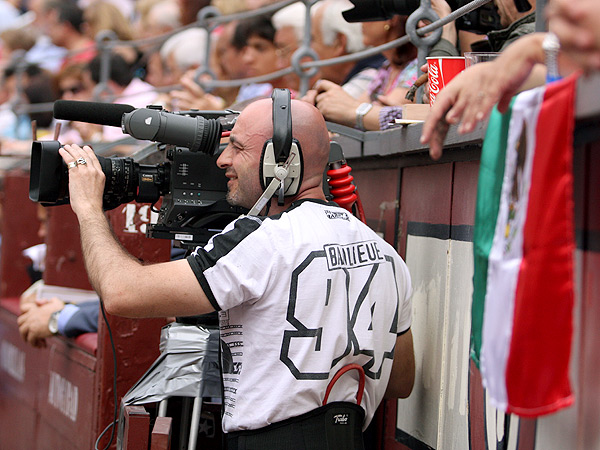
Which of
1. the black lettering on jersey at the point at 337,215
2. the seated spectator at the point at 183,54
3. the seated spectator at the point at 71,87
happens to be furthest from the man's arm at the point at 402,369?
the seated spectator at the point at 71,87

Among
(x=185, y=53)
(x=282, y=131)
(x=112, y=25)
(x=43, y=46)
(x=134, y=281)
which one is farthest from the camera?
(x=43, y=46)

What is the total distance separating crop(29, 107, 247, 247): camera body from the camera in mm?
2479

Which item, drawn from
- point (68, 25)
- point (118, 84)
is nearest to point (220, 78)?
point (118, 84)

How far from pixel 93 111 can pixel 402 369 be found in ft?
3.99

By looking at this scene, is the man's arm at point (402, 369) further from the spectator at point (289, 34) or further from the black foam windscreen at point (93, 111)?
the spectator at point (289, 34)

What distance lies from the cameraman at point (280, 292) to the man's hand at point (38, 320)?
191cm

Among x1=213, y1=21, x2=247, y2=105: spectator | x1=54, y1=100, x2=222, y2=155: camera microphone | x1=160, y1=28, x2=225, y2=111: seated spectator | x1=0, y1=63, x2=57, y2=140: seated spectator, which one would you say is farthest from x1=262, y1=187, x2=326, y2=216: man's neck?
x1=0, y1=63, x2=57, y2=140: seated spectator

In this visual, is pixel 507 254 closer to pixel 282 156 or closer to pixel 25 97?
pixel 282 156

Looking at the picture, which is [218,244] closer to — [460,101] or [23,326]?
[460,101]

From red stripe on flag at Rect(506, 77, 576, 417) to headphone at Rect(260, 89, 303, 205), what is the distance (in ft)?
3.37

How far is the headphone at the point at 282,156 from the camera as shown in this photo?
7.51ft

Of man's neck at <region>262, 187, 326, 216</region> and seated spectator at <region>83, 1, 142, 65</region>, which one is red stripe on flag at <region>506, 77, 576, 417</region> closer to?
man's neck at <region>262, 187, 326, 216</region>

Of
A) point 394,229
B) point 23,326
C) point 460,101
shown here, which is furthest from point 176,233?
point 23,326

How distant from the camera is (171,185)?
2549 mm
